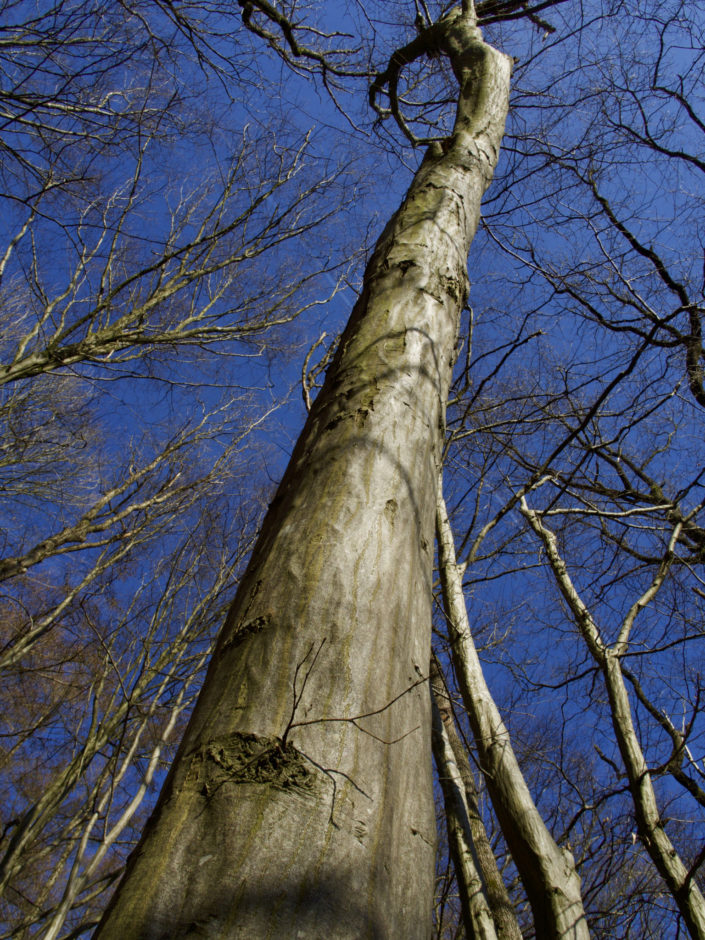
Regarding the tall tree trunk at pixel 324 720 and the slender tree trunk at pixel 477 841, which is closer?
the tall tree trunk at pixel 324 720

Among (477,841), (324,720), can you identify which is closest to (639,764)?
(477,841)

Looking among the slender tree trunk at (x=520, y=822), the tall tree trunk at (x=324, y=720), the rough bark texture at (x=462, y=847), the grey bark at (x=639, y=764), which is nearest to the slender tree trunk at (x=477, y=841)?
the rough bark texture at (x=462, y=847)

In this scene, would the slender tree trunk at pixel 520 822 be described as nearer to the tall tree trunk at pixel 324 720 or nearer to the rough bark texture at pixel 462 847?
the rough bark texture at pixel 462 847

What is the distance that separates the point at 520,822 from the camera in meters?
A: 2.00

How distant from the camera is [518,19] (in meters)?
4.66

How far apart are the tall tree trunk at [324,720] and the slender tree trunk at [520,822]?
64cm

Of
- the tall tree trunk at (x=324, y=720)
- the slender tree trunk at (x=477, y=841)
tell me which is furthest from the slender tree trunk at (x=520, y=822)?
the tall tree trunk at (x=324, y=720)

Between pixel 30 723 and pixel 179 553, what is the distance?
3.04m

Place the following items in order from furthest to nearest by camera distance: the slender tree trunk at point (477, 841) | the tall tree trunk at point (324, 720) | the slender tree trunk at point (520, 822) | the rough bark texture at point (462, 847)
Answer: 1. the slender tree trunk at point (477, 841)
2. the rough bark texture at point (462, 847)
3. the slender tree trunk at point (520, 822)
4. the tall tree trunk at point (324, 720)

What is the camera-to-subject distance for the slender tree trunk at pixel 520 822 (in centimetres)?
182

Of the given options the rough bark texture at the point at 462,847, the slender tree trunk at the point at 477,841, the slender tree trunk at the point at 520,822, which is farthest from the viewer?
the slender tree trunk at the point at 477,841

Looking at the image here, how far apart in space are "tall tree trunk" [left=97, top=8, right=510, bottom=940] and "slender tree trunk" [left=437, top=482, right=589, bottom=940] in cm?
64

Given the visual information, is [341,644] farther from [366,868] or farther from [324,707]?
[366,868]

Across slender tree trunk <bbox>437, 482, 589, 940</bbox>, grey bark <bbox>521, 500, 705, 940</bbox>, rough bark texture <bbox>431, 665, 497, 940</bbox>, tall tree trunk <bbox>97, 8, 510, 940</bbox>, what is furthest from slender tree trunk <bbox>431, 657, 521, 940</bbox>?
tall tree trunk <bbox>97, 8, 510, 940</bbox>
